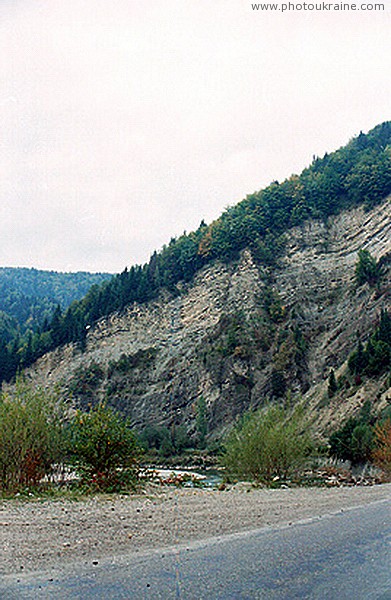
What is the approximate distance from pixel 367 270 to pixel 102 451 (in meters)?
54.7

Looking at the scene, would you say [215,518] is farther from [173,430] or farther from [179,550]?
[173,430]

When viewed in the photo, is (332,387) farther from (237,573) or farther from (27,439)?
(237,573)

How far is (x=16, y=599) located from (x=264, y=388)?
210ft

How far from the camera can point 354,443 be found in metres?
33.8

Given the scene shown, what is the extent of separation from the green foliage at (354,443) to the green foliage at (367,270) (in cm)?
2972

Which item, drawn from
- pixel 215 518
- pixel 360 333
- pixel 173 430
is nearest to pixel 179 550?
pixel 215 518

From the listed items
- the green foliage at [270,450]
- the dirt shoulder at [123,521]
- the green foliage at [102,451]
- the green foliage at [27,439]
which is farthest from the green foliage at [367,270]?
the green foliage at [27,439]

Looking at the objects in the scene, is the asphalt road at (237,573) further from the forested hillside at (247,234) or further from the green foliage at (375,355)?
the forested hillside at (247,234)

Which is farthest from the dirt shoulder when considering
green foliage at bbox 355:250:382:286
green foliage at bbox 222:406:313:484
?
green foliage at bbox 355:250:382:286

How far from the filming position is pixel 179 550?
7.31 metres

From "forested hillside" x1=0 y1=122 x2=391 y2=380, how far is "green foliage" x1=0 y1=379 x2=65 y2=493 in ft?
219

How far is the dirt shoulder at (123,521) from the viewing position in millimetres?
7113

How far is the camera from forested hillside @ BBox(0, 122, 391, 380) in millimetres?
83938

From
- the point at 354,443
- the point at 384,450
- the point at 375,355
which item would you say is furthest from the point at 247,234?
the point at 384,450
